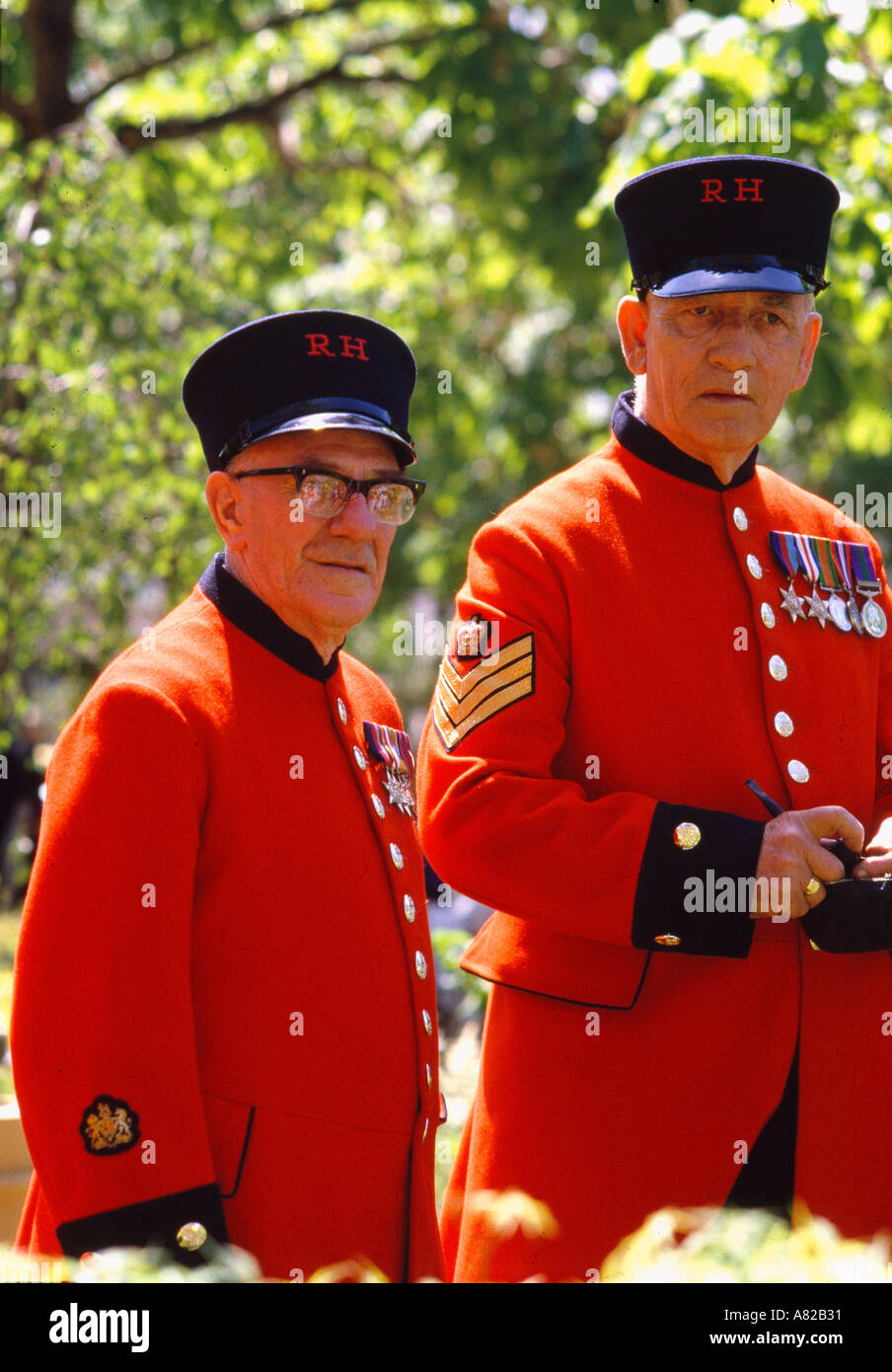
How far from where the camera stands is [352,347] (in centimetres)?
260

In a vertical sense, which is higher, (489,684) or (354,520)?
(354,520)

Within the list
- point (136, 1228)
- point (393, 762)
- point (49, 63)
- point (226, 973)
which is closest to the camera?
point (136, 1228)

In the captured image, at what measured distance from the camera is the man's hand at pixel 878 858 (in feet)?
7.83

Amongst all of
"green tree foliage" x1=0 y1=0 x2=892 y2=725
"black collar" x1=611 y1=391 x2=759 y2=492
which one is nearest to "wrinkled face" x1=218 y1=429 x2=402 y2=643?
"black collar" x1=611 y1=391 x2=759 y2=492

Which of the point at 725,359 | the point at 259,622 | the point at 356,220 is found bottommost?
the point at 259,622

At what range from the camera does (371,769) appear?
8.55ft

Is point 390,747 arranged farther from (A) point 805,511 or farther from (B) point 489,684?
(A) point 805,511

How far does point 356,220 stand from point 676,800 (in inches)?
457

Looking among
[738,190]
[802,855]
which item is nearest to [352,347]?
[738,190]

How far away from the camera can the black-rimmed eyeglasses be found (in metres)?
2.43

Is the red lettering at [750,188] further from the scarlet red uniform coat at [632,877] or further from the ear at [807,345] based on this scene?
Result: the scarlet red uniform coat at [632,877]

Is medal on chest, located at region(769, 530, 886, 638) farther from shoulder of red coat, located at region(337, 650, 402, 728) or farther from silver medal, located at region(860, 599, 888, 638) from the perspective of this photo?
shoulder of red coat, located at region(337, 650, 402, 728)

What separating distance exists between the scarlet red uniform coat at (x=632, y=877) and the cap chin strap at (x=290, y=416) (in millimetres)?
283
